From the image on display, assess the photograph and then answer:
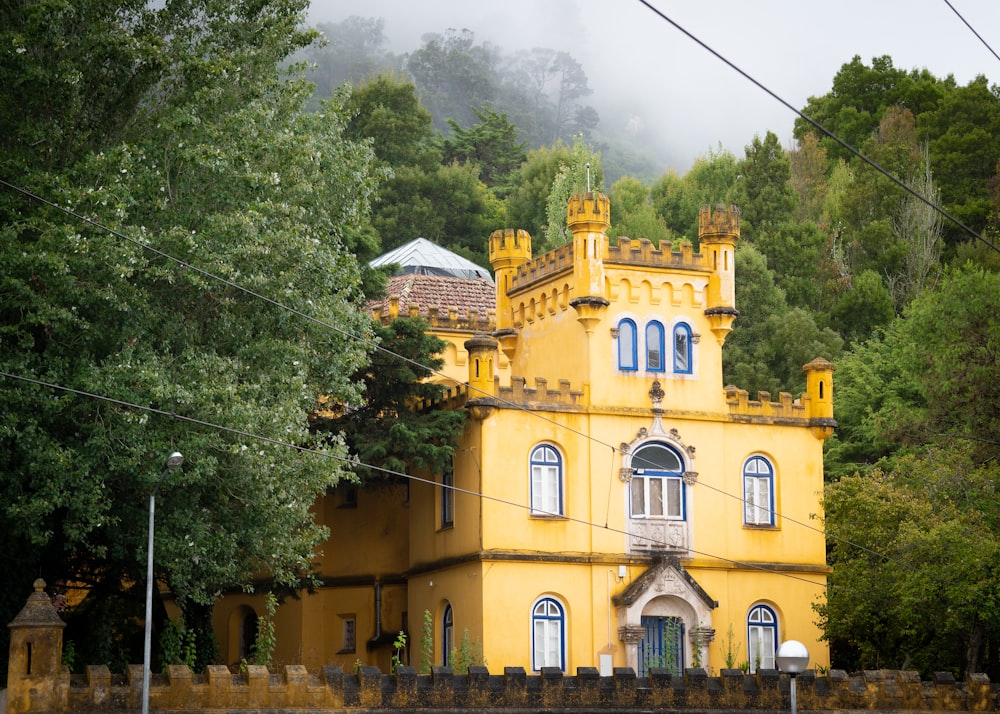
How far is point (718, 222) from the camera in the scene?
1644 inches

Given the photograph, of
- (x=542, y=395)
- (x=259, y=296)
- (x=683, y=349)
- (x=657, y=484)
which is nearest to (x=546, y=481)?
(x=542, y=395)

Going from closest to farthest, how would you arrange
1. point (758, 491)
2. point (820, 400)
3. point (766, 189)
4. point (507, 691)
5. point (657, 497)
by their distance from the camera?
point (507, 691)
point (657, 497)
point (758, 491)
point (820, 400)
point (766, 189)

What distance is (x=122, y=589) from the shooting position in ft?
112

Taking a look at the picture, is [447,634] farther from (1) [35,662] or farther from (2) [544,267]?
(1) [35,662]

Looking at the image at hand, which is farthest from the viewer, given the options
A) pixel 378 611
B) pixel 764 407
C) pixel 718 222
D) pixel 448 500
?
pixel 378 611

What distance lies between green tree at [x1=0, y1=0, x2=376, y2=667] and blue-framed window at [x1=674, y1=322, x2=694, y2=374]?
1024 cm

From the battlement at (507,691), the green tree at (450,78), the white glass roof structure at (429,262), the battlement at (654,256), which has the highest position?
the green tree at (450,78)

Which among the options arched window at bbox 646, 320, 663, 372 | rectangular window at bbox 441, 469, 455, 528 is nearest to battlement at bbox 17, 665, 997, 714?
rectangular window at bbox 441, 469, 455, 528

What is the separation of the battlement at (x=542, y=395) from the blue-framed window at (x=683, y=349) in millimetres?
2756

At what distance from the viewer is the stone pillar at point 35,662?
86.1 feet

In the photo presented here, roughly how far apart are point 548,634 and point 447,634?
2.84 metres

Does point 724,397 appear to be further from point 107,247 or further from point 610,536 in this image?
point 107,247

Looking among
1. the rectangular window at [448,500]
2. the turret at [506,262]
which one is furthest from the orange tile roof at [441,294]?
the rectangular window at [448,500]

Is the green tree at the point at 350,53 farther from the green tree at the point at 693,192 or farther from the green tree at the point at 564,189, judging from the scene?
the green tree at the point at 564,189
